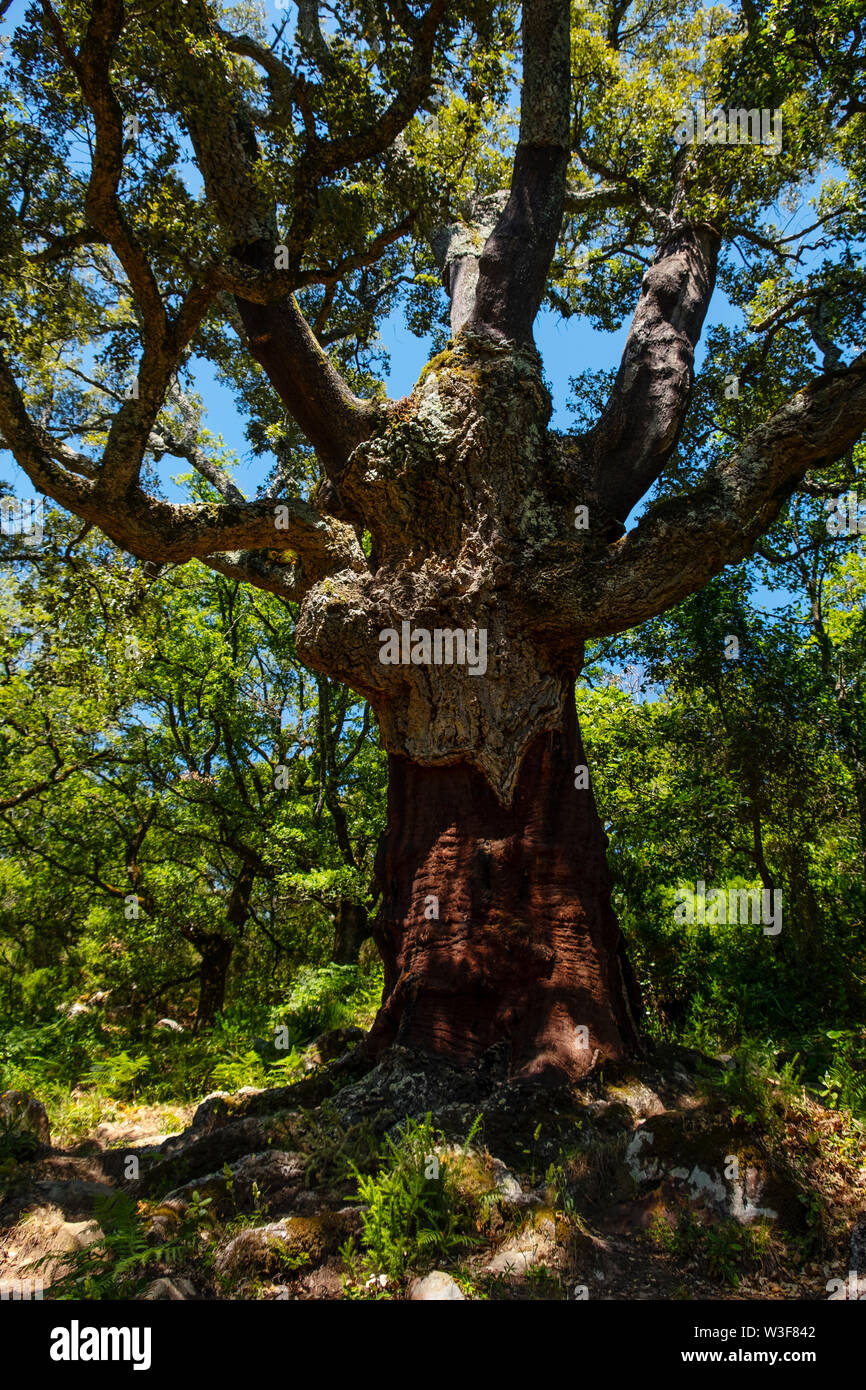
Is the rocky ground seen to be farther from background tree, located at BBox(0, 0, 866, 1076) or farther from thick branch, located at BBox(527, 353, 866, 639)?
thick branch, located at BBox(527, 353, 866, 639)

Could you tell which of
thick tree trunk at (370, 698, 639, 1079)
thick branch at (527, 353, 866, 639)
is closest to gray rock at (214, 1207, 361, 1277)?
thick tree trunk at (370, 698, 639, 1079)

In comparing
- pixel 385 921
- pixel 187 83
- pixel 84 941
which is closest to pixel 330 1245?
pixel 385 921

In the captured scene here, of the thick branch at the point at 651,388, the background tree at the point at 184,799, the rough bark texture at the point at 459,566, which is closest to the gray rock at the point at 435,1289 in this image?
the rough bark texture at the point at 459,566

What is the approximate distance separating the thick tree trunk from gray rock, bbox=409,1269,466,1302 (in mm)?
1536

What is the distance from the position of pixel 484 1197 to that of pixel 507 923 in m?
1.65

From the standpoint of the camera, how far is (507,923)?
4785mm

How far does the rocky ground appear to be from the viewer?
305 centimetres

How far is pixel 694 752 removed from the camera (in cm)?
770

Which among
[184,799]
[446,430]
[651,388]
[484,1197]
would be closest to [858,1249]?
[484,1197]

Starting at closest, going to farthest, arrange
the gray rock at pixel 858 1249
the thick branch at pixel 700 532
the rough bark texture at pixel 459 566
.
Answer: the gray rock at pixel 858 1249
the thick branch at pixel 700 532
the rough bark texture at pixel 459 566

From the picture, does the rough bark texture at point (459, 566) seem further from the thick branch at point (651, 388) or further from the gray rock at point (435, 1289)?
the gray rock at point (435, 1289)

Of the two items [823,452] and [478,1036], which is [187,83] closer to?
[823,452]

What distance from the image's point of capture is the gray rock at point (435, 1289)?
110 inches

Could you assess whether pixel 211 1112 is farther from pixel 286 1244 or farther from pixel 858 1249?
pixel 858 1249
